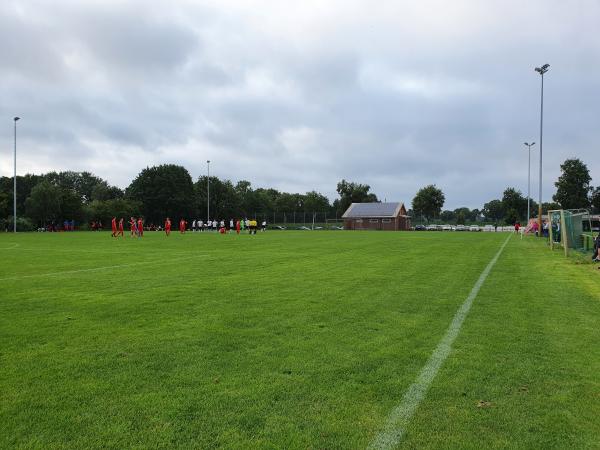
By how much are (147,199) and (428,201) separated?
63144 millimetres

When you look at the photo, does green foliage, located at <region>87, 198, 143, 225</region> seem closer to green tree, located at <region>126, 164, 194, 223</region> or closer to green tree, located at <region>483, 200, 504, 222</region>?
green tree, located at <region>126, 164, 194, 223</region>

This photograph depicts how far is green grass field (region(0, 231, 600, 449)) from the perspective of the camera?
11.8ft

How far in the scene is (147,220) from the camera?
91750 mm

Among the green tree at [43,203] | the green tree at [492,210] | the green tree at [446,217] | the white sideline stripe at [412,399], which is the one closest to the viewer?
the white sideline stripe at [412,399]

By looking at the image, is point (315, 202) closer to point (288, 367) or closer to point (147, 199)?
point (147, 199)

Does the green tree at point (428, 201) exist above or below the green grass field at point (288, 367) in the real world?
above

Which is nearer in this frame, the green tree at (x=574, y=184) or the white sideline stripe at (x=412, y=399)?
the white sideline stripe at (x=412, y=399)

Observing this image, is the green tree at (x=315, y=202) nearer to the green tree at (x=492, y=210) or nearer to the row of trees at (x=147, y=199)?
the row of trees at (x=147, y=199)

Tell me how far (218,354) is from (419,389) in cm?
226

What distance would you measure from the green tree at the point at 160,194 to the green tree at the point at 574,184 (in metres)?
68.3

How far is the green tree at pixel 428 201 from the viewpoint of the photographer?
113 meters

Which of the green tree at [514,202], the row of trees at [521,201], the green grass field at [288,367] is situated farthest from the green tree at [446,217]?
the green grass field at [288,367]

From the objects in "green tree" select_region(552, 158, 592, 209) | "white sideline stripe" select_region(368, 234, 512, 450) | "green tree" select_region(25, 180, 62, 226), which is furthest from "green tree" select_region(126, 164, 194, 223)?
"white sideline stripe" select_region(368, 234, 512, 450)

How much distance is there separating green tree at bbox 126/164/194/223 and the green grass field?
275 feet
